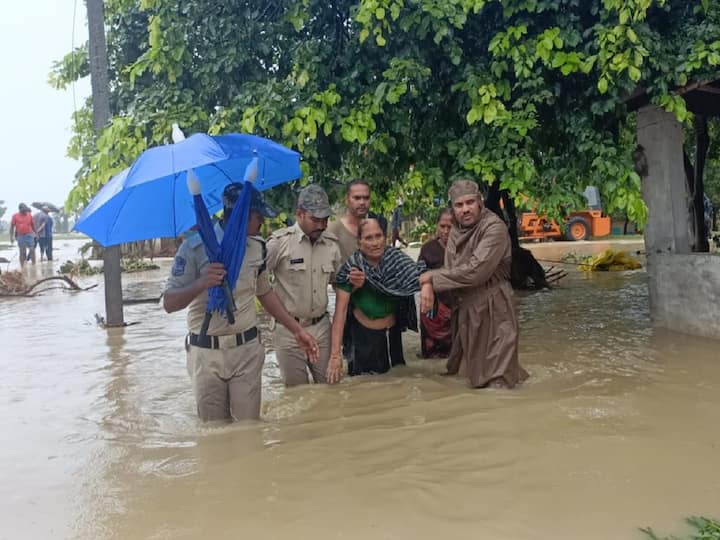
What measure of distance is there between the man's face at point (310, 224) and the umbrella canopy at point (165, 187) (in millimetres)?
451

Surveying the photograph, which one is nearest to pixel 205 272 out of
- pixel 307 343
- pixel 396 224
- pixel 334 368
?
pixel 307 343

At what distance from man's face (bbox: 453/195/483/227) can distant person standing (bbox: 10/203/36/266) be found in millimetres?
16978

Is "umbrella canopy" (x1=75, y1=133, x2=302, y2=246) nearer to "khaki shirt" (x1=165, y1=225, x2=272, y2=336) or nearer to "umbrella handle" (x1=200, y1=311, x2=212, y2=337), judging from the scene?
"khaki shirt" (x1=165, y1=225, x2=272, y2=336)

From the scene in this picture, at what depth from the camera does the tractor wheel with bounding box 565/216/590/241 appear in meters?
25.2

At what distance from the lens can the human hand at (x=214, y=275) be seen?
12.2ft

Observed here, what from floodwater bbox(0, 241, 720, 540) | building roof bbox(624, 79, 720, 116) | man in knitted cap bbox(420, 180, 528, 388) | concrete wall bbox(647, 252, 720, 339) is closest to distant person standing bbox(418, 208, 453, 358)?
floodwater bbox(0, 241, 720, 540)

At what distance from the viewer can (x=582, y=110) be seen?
20.7 feet

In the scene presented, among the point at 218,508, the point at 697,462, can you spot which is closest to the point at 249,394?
the point at 218,508

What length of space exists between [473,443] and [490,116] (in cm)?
302

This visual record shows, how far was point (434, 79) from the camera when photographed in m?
6.63

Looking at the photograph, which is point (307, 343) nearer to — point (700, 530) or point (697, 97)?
point (700, 530)

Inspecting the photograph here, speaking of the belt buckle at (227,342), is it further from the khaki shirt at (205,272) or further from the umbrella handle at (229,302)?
the umbrella handle at (229,302)

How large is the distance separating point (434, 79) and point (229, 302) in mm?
3763

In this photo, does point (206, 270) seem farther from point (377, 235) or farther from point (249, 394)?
point (377, 235)
